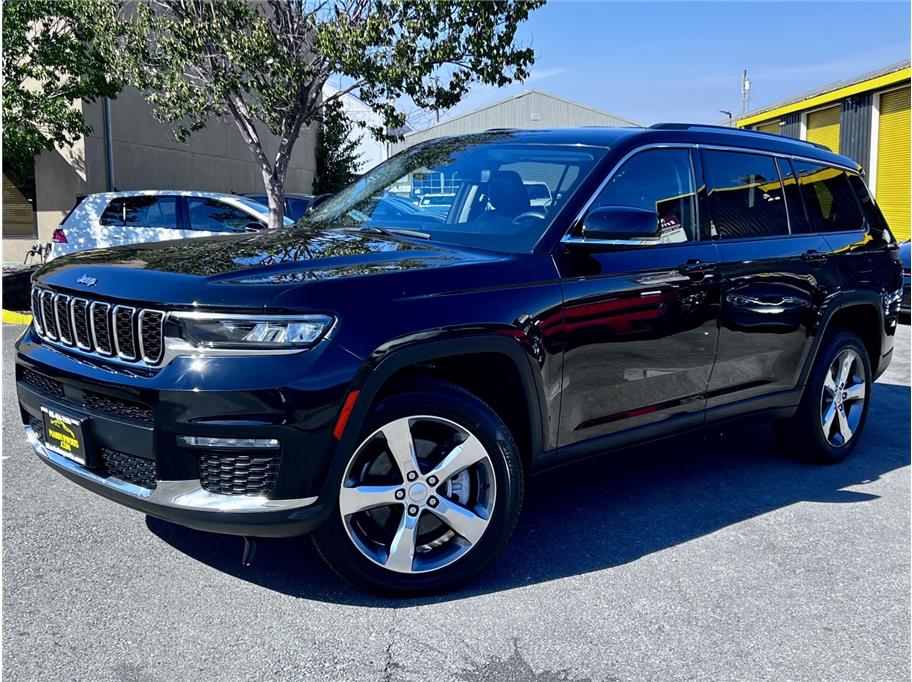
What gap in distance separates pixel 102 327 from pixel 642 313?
222 centimetres

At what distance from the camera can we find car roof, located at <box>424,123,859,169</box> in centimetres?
407

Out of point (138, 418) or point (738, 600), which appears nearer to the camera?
point (138, 418)

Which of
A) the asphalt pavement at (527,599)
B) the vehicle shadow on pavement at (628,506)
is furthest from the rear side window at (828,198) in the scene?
the asphalt pavement at (527,599)

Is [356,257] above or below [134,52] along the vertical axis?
below

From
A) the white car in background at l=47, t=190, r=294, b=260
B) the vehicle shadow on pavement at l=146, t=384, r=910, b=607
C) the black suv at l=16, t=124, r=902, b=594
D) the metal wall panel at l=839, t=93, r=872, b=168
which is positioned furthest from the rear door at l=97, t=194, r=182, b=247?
the metal wall panel at l=839, t=93, r=872, b=168

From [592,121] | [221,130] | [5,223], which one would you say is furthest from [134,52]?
[592,121]

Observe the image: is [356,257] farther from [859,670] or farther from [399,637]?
[859,670]

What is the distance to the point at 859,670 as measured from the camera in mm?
2855

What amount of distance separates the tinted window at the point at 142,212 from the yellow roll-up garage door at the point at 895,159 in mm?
19630

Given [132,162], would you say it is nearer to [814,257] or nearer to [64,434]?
[814,257]

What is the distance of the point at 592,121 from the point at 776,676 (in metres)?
40.0

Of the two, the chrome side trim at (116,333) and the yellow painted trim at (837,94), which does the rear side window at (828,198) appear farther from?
the yellow painted trim at (837,94)

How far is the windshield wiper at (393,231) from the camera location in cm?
384

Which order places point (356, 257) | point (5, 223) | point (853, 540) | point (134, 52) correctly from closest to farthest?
point (356, 257), point (853, 540), point (134, 52), point (5, 223)
